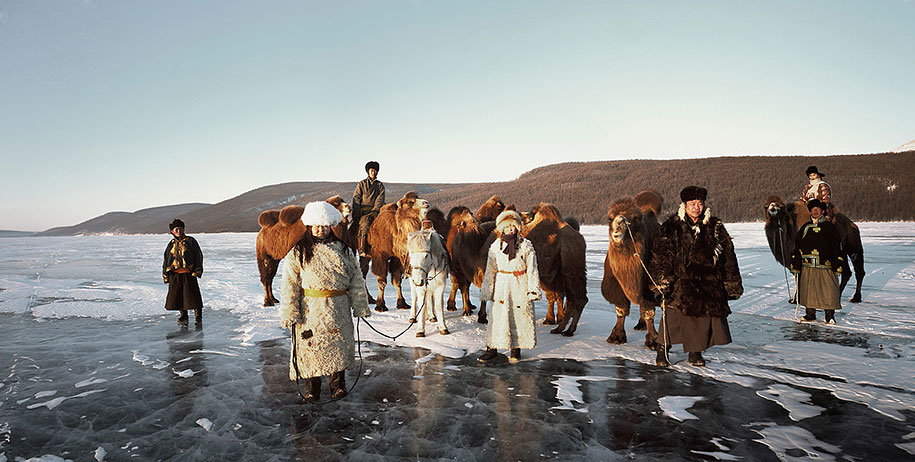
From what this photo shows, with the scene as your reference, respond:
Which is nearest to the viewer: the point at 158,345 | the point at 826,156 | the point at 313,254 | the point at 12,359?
the point at 313,254

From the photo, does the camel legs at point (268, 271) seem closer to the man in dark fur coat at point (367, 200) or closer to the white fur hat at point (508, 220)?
the man in dark fur coat at point (367, 200)

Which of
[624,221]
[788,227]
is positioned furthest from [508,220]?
[788,227]

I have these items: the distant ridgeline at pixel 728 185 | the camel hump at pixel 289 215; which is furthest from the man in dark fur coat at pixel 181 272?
the distant ridgeline at pixel 728 185

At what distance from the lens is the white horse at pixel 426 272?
6.49m

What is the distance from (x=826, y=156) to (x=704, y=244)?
96.9m

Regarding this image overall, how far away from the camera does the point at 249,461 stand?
10.5ft

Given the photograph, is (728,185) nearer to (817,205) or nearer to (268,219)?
(817,205)

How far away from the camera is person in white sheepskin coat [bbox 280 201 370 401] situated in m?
4.12

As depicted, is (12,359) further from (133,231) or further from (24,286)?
(133,231)

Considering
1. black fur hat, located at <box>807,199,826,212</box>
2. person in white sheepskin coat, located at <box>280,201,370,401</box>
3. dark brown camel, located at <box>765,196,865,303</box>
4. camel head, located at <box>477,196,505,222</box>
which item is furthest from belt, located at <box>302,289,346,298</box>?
dark brown camel, located at <box>765,196,865,303</box>

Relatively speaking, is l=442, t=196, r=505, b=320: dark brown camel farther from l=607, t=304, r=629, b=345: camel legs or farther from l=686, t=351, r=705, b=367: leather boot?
l=686, t=351, r=705, b=367: leather boot

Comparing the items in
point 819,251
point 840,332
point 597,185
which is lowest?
point 840,332

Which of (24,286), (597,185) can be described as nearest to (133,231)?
(597,185)

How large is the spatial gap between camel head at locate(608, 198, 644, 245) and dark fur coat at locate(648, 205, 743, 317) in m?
0.62
